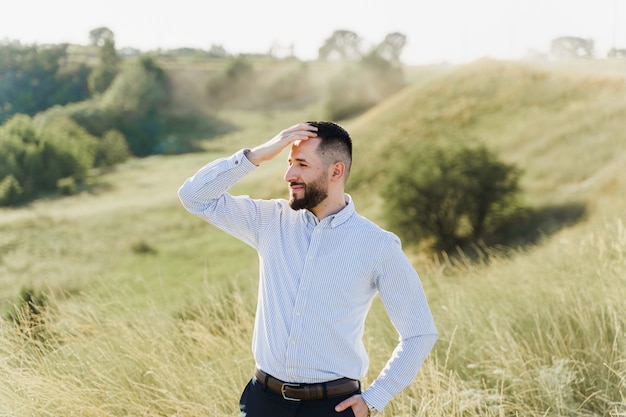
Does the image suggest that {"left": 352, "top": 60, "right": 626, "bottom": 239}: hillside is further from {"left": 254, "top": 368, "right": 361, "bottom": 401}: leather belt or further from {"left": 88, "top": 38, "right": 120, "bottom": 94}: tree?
{"left": 88, "top": 38, "right": 120, "bottom": 94}: tree

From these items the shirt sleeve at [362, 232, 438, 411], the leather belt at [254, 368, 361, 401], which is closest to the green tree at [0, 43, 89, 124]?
the leather belt at [254, 368, 361, 401]

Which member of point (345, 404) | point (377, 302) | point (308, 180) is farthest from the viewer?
point (377, 302)

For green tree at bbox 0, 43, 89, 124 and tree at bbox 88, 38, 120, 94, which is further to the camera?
tree at bbox 88, 38, 120, 94

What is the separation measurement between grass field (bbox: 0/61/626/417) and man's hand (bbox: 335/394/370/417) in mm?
914

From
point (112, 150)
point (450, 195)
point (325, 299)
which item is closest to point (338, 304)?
point (325, 299)

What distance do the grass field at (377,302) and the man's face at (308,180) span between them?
143 cm

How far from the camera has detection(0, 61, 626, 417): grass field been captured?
4.23 meters

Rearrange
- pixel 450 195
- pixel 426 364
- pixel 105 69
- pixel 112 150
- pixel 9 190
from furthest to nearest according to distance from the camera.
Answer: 1. pixel 105 69
2. pixel 112 150
3. pixel 9 190
4. pixel 450 195
5. pixel 426 364

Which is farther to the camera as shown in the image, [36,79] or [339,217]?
[36,79]

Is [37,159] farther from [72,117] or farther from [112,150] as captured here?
[112,150]

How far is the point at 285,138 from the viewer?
2756 mm

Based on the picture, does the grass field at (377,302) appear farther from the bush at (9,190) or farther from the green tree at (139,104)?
the green tree at (139,104)

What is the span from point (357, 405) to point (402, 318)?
0.39 m

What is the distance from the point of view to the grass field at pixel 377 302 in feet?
13.9
